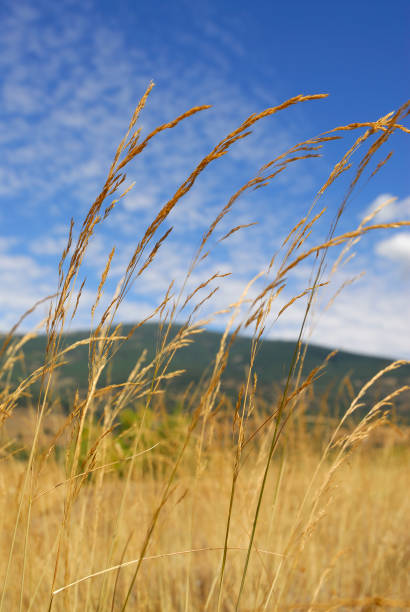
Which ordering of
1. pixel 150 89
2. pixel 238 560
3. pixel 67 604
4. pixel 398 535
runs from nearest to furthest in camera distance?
pixel 150 89 < pixel 67 604 < pixel 238 560 < pixel 398 535

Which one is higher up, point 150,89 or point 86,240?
point 150,89

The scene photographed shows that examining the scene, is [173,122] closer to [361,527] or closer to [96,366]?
[96,366]

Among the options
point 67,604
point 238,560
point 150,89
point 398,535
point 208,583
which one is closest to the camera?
point 150,89

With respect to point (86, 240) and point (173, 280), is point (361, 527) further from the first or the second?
point (86, 240)

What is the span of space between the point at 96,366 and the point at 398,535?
10.3 feet

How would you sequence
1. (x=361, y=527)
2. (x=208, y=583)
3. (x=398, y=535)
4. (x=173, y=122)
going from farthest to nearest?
(x=361, y=527), (x=398, y=535), (x=208, y=583), (x=173, y=122)

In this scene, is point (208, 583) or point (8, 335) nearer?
point (8, 335)

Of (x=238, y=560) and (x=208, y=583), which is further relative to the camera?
(x=208, y=583)

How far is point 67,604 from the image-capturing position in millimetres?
1413

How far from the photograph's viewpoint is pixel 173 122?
42.8 inches

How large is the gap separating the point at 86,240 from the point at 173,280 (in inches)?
10.3

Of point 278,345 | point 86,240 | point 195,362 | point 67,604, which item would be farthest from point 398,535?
point 278,345

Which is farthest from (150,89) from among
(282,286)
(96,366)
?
(96,366)

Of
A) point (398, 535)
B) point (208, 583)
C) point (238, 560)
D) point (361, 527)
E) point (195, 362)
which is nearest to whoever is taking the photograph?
point (238, 560)
